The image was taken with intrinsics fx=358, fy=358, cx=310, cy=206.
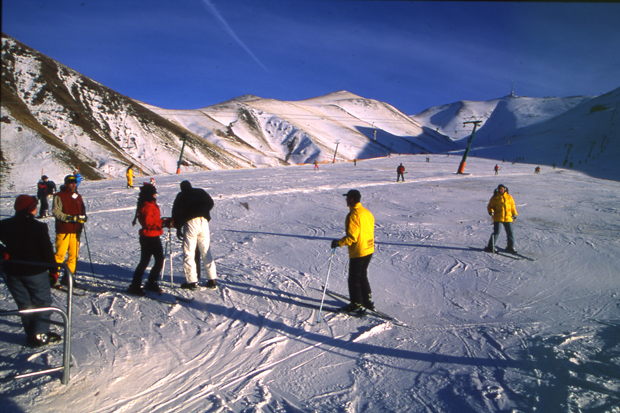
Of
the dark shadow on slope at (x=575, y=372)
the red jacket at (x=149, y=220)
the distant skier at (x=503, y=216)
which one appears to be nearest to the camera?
the dark shadow on slope at (x=575, y=372)

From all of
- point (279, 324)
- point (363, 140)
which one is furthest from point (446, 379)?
point (363, 140)

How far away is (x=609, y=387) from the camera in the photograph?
3.37 meters

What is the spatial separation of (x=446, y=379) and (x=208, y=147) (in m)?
77.0

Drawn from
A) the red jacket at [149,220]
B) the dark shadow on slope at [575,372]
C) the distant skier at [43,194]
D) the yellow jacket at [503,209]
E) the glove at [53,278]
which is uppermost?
the yellow jacket at [503,209]

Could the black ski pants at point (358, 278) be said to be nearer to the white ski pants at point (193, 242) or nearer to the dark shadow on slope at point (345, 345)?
the dark shadow on slope at point (345, 345)

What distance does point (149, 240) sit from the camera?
538 centimetres

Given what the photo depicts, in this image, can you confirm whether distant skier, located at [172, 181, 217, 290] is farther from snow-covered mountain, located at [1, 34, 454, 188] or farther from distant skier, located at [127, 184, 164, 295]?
snow-covered mountain, located at [1, 34, 454, 188]

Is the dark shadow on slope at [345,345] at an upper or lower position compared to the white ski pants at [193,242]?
lower

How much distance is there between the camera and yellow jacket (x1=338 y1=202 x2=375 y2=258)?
15.9 feet

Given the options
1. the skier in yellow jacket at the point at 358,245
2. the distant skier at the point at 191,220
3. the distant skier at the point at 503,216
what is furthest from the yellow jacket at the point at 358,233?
the distant skier at the point at 503,216

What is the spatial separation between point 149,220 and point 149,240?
0.31m

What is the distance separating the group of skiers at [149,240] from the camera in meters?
3.84

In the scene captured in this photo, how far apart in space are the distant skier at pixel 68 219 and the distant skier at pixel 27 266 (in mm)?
1644

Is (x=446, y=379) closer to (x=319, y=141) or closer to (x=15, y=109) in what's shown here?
(x=15, y=109)
